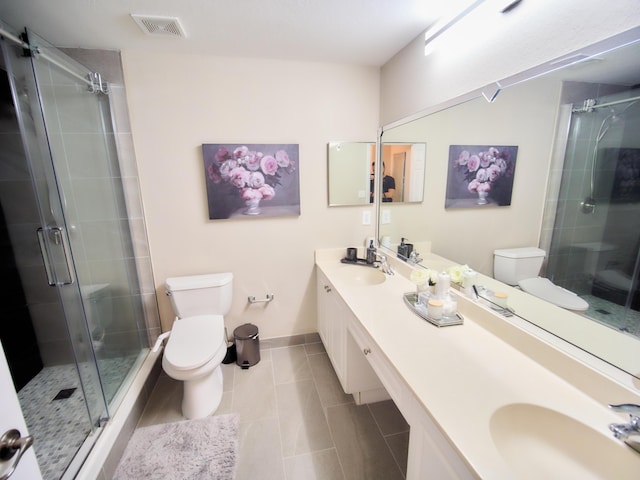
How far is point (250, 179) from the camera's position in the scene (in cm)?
212

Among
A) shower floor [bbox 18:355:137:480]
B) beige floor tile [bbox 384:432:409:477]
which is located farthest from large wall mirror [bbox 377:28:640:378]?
shower floor [bbox 18:355:137:480]

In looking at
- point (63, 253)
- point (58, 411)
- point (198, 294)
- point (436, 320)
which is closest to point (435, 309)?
point (436, 320)

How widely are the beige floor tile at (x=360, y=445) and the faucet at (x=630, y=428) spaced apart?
101 centimetres

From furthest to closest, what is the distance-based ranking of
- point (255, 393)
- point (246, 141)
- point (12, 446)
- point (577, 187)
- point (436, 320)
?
point (246, 141) < point (255, 393) < point (436, 320) < point (577, 187) < point (12, 446)

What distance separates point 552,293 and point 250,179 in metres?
1.92

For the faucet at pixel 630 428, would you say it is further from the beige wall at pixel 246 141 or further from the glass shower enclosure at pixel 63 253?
the glass shower enclosure at pixel 63 253

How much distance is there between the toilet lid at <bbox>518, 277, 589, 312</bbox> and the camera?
3.39ft

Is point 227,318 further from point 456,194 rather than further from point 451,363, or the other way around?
point 456,194

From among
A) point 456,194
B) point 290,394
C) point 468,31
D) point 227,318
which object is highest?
point 468,31

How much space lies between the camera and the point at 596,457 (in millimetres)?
770

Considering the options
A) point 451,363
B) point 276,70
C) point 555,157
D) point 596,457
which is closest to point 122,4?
point 276,70

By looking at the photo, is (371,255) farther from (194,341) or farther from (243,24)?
(243,24)

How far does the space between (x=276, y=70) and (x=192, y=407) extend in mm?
2407

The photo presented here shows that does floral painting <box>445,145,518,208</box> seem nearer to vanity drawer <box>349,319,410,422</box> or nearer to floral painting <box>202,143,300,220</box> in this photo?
vanity drawer <box>349,319,410,422</box>
